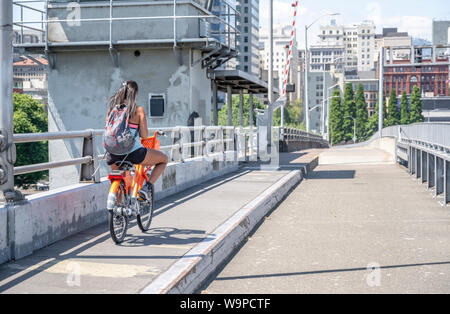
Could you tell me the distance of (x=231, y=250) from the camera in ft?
25.5

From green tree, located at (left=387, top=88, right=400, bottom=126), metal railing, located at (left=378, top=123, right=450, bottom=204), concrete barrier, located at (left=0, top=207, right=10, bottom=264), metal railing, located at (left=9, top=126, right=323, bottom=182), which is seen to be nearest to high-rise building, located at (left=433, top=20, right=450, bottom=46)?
green tree, located at (left=387, top=88, right=400, bottom=126)

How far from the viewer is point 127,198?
7637 millimetres

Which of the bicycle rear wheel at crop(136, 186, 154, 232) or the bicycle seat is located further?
the bicycle rear wheel at crop(136, 186, 154, 232)

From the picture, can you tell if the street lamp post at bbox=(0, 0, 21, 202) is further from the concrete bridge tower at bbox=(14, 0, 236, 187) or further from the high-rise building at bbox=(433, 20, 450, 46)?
the high-rise building at bbox=(433, 20, 450, 46)

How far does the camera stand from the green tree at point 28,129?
245ft

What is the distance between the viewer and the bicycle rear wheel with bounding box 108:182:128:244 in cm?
711

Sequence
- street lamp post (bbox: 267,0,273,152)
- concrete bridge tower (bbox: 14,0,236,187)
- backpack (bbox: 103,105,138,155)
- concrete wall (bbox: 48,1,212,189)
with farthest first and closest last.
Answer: concrete wall (bbox: 48,1,212,189) < concrete bridge tower (bbox: 14,0,236,187) < street lamp post (bbox: 267,0,273,152) < backpack (bbox: 103,105,138,155)

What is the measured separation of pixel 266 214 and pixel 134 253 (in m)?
4.62

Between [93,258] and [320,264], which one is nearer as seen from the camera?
[93,258]

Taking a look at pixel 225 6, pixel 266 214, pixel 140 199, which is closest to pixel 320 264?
pixel 140 199

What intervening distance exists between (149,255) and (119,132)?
151 centimetres

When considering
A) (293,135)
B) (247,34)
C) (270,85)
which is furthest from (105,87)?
(247,34)

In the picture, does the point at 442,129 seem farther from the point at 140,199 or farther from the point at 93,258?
the point at 93,258

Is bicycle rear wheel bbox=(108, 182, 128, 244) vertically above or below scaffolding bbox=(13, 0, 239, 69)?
below
